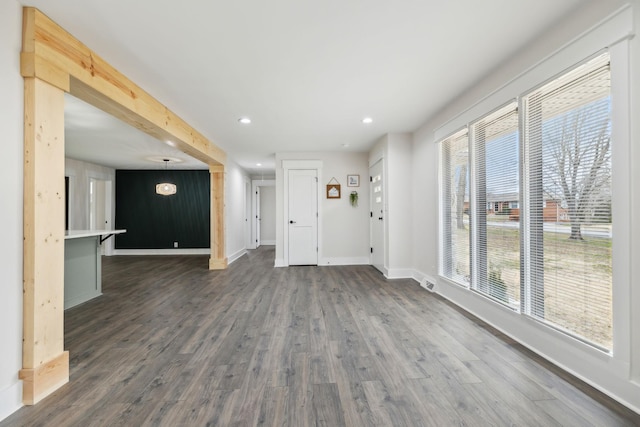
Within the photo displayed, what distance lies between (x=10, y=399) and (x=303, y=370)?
1617 millimetres

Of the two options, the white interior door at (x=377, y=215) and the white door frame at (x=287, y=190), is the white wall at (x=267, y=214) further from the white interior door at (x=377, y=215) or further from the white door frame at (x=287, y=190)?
the white interior door at (x=377, y=215)

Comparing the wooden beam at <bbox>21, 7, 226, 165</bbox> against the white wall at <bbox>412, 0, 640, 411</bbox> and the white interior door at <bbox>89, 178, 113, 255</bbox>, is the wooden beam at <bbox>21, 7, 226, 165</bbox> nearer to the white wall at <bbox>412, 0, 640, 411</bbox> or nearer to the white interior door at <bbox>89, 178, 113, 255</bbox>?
the white wall at <bbox>412, 0, 640, 411</bbox>

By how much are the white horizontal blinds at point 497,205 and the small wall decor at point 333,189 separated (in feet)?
10.1

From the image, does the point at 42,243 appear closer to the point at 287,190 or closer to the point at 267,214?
the point at 287,190

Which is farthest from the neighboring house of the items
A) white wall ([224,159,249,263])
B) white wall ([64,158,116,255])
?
white wall ([64,158,116,255])

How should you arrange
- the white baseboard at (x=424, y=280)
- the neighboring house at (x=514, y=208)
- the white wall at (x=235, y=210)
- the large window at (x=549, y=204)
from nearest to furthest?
the large window at (x=549, y=204), the neighboring house at (x=514, y=208), the white baseboard at (x=424, y=280), the white wall at (x=235, y=210)

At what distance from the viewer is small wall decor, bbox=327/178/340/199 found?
18.7ft

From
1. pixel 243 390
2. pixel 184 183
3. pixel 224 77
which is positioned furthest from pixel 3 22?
pixel 184 183

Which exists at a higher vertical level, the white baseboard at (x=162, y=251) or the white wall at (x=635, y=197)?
the white wall at (x=635, y=197)

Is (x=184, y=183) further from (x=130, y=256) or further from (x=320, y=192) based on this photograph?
(x=320, y=192)

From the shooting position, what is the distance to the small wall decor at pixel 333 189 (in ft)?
18.7

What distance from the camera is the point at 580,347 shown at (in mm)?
1739

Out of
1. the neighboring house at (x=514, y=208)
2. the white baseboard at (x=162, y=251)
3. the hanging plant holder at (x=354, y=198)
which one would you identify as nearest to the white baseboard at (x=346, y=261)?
the hanging plant holder at (x=354, y=198)

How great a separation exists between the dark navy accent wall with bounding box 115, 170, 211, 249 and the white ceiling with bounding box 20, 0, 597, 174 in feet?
13.5
